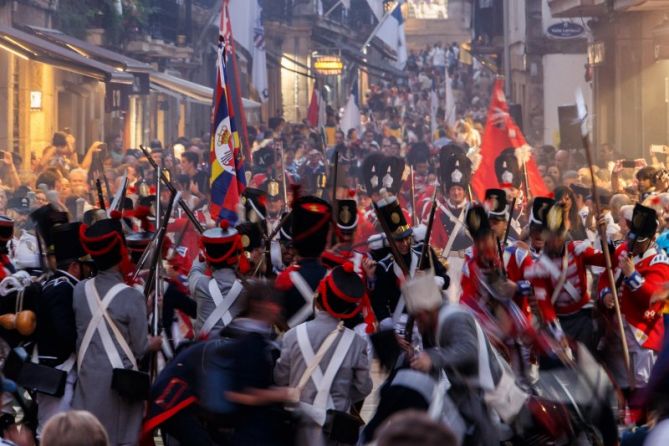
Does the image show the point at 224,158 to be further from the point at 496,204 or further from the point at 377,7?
the point at 377,7

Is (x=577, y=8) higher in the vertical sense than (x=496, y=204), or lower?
higher

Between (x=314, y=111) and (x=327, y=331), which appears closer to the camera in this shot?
(x=327, y=331)

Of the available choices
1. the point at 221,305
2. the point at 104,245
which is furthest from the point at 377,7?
the point at 104,245

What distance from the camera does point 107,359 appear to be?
27.7 ft

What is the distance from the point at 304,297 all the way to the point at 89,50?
795 inches

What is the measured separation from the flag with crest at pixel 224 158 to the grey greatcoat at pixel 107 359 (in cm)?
530

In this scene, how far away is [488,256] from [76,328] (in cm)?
259

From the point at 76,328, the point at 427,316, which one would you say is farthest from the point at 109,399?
the point at 427,316

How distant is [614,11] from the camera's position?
27.8 metres

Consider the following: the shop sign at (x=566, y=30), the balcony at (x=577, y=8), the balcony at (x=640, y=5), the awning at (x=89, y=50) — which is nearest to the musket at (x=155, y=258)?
the balcony at (x=640, y=5)

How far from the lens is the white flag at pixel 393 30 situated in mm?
59094

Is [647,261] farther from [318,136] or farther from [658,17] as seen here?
[318,136]

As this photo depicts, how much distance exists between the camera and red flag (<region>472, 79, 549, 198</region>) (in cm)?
2125

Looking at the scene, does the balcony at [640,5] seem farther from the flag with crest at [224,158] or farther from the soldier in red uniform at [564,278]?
the soldier in red uniform at [564,278]
